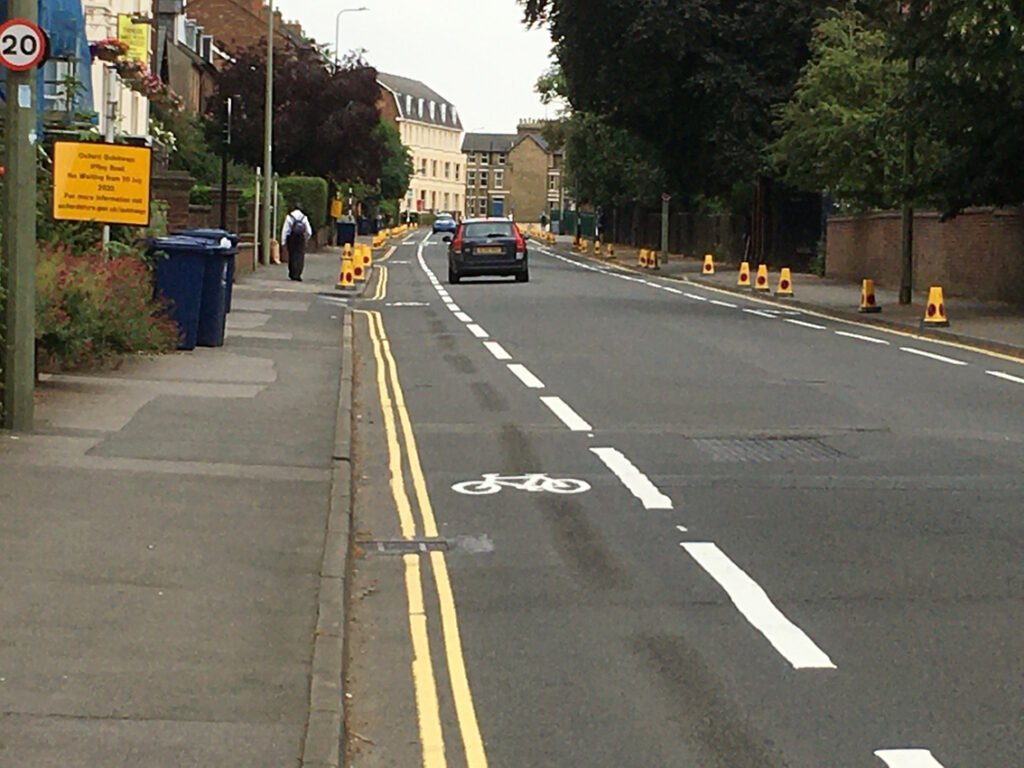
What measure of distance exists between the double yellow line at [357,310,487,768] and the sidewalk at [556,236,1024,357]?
12.2m

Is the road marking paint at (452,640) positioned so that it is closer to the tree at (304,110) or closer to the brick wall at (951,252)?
the brick wall at (951,252)

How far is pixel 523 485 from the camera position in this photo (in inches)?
448

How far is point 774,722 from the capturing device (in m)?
6.30

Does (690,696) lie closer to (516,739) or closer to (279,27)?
(516,739)

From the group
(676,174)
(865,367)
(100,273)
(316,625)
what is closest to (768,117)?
(676,174)

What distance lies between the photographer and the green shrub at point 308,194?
62.5m

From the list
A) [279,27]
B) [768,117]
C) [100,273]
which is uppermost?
[279,27]

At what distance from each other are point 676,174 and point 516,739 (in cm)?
5107

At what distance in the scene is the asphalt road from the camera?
625 centimetres

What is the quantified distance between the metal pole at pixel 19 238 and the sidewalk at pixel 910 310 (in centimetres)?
1406

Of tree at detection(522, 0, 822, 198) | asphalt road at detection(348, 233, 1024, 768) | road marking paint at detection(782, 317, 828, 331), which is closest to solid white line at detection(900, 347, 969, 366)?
asphalt road at detection(348, 233, 1024, 768)

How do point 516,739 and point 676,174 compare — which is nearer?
point 516,739

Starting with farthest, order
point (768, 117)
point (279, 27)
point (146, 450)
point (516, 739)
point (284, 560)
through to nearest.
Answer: point (279, 27) → point (768, 117) → point (146, 450) → point (284, 560) → point (516, 739)

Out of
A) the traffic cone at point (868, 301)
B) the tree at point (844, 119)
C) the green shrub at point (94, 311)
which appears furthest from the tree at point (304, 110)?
the green shrub at point (94, 311)
